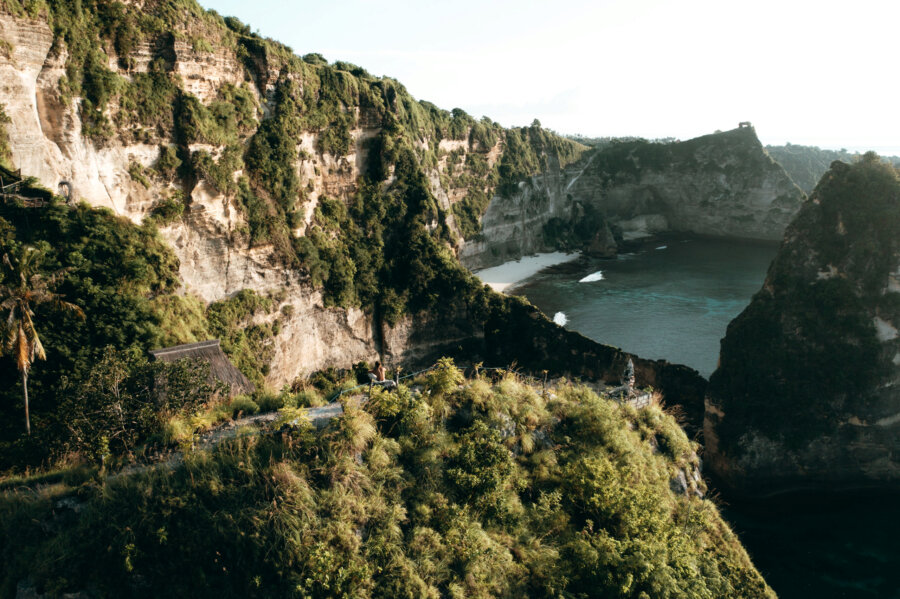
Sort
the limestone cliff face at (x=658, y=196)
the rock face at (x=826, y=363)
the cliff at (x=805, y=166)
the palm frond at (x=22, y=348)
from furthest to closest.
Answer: the cliff at (x=805, y=166)
the limestone cliff face at (x=658, y=196)
the rock face at (x=826, y=363)
the palm frond at (x=22, y=348)

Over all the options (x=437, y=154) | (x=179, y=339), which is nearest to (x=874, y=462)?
(x=179, y=339)

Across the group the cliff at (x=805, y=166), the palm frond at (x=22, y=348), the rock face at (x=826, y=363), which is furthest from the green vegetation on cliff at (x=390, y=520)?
the cliff at (x=805, y=166)

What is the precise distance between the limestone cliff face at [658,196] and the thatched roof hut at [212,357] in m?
53.6

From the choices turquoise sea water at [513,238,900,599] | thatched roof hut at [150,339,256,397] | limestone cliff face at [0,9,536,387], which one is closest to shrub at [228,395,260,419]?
thatched roof hut at [150,339,256,397]

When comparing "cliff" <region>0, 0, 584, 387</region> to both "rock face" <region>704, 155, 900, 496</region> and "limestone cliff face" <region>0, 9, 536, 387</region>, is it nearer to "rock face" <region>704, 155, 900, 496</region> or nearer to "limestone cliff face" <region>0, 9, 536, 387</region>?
"limestone cliff face" <region>0, 9, 536, 387</region>

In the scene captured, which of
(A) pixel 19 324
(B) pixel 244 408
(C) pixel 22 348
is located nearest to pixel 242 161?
(A) pixel 19 324

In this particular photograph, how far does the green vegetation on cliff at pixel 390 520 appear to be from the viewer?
30.7 ft

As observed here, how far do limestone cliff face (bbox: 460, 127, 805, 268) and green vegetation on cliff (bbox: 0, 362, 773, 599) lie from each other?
65.5 metres

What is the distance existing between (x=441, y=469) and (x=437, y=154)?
211ft

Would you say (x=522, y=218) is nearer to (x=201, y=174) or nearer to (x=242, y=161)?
(x=242, y=161)

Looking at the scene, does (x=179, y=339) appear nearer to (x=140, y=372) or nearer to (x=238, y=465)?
(x=140, y=372)

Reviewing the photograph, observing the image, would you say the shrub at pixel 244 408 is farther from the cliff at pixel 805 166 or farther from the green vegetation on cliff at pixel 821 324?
the cliff at pixel 805 166

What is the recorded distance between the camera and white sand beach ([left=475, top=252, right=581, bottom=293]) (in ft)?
249

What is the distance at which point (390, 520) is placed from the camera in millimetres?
10312
